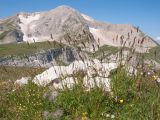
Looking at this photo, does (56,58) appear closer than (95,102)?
No

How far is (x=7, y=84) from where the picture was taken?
18.0 meters

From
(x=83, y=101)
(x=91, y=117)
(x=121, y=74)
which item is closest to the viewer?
(x=91, y=117)

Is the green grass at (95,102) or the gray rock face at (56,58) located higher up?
the gray rock face at (56,58)

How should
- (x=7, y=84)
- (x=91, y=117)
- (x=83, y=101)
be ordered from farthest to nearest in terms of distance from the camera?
(x=7, y=84), (x=83, y=101), (x=91, y=117)

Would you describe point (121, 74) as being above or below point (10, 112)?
above

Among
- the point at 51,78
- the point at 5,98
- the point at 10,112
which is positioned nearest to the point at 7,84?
the point at 51,78

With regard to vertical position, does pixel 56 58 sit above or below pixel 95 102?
above

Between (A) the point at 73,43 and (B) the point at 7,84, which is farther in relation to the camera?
(B) the point at 7,84

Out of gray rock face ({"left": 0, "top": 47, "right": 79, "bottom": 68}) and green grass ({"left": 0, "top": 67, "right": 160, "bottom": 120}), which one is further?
gray rock face ({"left": 0, "top": 47, "right": 79, "bottom": 68})

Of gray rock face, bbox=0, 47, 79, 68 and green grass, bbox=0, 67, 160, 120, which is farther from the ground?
gray rock face, bbox=0, 47, 79, 68

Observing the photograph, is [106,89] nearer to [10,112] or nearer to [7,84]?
A: [10,112]

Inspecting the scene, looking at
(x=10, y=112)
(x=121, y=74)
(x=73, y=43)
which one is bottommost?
(x=10, y=112)

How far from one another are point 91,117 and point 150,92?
228 centimetres

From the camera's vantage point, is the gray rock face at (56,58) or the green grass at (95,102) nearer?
the green grass at (95,102)
